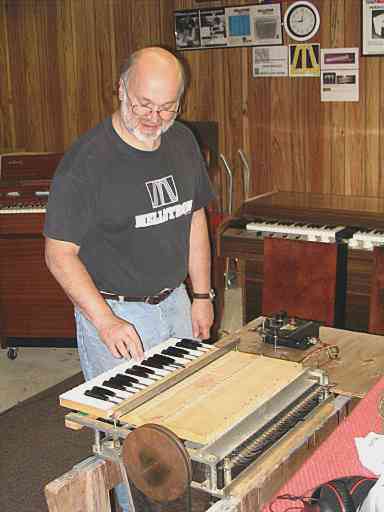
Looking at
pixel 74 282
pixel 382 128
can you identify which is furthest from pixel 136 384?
pixel 382 128

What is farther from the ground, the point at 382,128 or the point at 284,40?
the point at 284,40

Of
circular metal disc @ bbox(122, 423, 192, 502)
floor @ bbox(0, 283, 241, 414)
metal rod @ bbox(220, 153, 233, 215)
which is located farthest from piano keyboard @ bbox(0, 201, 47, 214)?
circular metal disc @ bbox(122, 423, 192, 502)

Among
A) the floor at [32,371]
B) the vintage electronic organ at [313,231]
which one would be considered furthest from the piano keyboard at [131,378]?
the floor at [32,371]

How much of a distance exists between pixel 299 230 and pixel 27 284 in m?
1.54

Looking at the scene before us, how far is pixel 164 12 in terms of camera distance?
199 inches

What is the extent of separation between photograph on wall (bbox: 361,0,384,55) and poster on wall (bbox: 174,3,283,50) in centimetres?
54

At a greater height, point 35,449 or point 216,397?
point 216,397

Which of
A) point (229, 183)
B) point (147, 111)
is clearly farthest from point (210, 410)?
point (229, 183)

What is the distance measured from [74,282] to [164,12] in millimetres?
3421

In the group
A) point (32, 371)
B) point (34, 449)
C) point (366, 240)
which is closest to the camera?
point (34, 449)

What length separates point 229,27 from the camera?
4809 millimetres

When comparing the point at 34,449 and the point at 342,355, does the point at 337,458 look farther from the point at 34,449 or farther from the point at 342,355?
the point at 34,449

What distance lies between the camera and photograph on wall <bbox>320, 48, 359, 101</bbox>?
14.4ft

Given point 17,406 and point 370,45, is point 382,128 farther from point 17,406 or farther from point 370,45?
point 17,406
